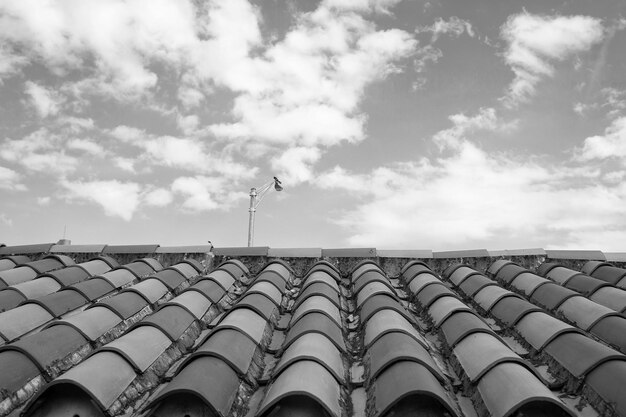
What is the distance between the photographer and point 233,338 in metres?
3.34

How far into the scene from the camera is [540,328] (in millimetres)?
3461

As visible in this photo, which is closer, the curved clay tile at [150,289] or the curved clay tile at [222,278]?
the curved clay tile at [150,289]

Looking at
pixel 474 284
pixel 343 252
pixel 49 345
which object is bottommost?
pixel 49 345

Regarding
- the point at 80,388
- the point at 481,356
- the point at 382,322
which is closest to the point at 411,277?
the point at 382,322

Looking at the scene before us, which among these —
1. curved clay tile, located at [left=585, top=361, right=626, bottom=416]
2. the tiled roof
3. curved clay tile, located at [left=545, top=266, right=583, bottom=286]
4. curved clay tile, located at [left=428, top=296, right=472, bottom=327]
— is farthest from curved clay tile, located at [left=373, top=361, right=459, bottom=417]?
curved clay tile, located at [left=545, top=266, right=583, bottom=286]

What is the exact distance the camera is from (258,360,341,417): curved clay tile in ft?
8.30

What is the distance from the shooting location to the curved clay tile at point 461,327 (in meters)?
3.37

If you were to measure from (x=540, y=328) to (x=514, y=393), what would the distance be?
117 centimetres

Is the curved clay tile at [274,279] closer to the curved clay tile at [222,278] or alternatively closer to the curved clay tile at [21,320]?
the curved clay tile at [222,278]

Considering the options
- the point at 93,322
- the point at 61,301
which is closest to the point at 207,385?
the point at 93,322

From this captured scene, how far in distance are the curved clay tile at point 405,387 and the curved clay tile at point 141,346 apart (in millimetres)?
1525

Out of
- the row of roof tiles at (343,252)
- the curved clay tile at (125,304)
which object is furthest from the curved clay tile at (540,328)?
the curved clay tile at (125,304)

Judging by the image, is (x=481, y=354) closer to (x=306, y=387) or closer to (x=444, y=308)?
(x=444, y=308)

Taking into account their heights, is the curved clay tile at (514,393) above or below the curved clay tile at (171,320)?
below
